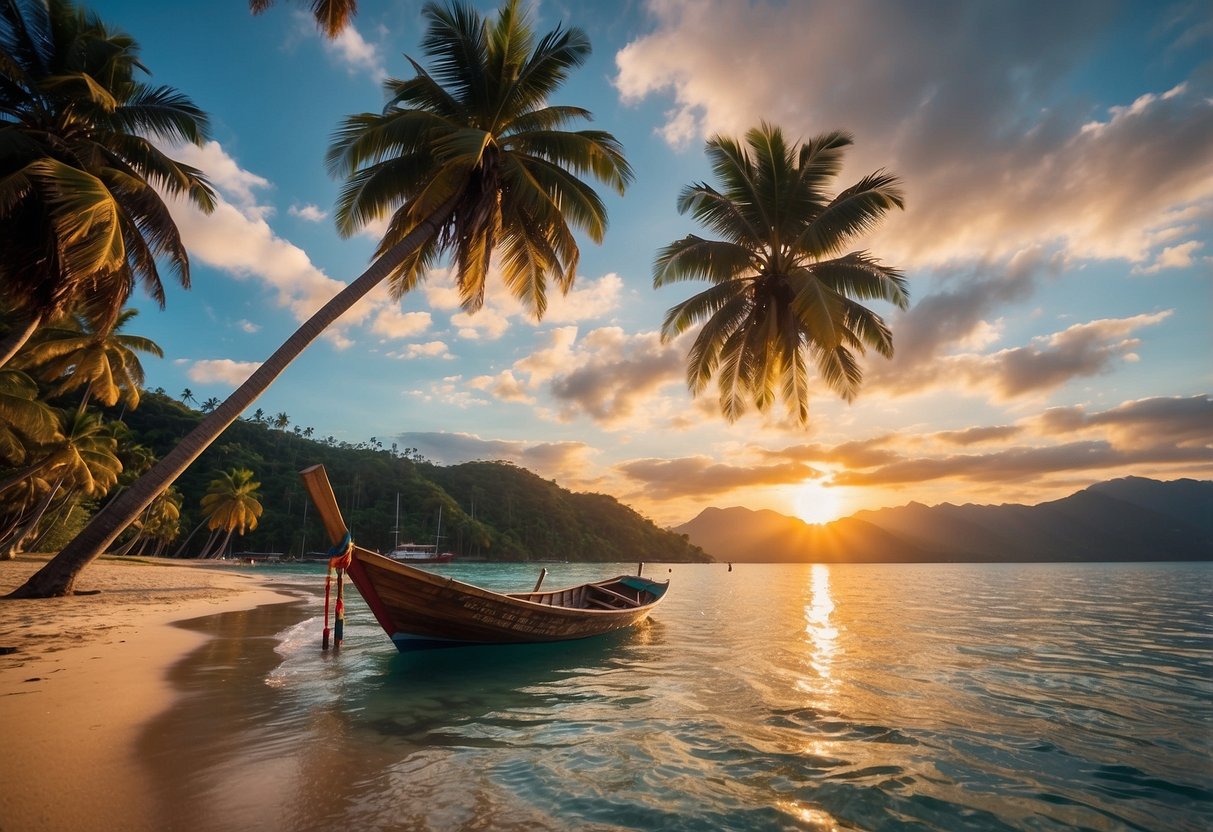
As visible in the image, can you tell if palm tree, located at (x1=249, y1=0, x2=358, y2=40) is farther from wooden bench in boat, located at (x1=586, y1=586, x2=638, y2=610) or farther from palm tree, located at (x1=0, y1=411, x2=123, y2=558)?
palm tree, located at (x1=0, y1=411, x2=123, y2=558)

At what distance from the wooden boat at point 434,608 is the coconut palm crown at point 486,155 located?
7.70 metres

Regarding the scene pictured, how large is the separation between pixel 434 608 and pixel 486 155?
1016cm

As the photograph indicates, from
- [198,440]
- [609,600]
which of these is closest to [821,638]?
[609,600]

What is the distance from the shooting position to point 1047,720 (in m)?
6.91

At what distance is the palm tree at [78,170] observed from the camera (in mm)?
9539

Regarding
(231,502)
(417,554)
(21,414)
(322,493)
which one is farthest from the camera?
(417,554)

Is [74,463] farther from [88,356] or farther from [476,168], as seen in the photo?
[476,168]

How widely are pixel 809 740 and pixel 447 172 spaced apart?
1210 cm

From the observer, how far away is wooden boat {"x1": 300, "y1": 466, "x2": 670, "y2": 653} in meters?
8.22

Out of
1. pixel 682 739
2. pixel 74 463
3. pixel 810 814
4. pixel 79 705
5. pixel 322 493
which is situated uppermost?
pixel 74 463

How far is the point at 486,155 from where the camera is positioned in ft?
42.4

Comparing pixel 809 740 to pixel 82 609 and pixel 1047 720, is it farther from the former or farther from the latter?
pixel 82 609

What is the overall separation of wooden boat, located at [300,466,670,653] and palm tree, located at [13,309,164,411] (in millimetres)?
17164

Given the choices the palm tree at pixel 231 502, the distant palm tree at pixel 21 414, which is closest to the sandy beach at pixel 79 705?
the distant palm tree at pixel 21 414
